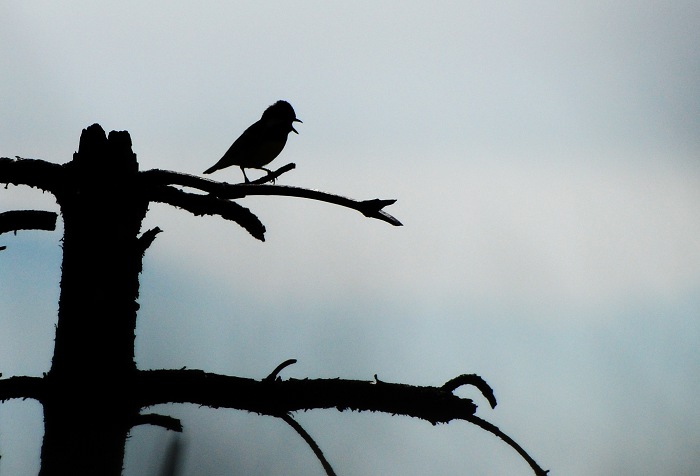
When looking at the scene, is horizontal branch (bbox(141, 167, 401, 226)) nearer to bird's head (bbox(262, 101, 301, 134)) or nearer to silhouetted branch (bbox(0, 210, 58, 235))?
silhouetted branch (bbox(0, 210, 58, 235))

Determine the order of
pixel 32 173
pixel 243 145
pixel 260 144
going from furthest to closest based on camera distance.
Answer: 1. pixel 243 145
2. pixel 260 144
3. pixel 32 173

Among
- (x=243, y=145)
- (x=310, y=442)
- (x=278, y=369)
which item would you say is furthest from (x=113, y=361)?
(x=243, y=145)

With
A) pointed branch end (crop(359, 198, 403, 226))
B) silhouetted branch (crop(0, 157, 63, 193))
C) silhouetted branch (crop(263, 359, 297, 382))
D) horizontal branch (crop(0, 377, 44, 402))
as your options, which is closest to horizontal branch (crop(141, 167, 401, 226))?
pointed branch end (crop(359, 198, 403, 226))

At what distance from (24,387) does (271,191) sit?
1.67m

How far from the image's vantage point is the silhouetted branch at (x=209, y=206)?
12.5 ft

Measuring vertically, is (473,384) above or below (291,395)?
above

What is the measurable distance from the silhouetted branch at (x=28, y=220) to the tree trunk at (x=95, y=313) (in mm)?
162

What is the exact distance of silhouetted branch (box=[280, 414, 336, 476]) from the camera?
3623 millimetres

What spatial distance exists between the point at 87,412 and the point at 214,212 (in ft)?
4.07

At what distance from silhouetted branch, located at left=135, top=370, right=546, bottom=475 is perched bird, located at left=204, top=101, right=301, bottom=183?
5.10 m

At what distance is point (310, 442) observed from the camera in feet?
12.0

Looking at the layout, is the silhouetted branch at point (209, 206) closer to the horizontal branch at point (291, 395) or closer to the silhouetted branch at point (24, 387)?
the horizontal branch at point (291, 395)

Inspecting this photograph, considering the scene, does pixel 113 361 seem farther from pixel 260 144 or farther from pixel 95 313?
pixel 260 144

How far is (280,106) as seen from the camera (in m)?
9.39
